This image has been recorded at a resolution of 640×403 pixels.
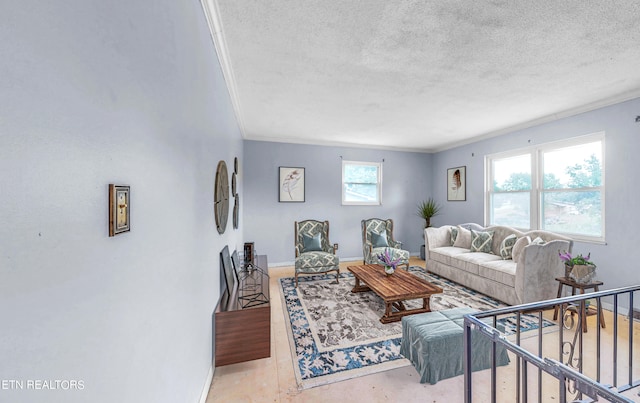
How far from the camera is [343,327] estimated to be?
2615 mm

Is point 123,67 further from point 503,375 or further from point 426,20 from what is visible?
point 503,375

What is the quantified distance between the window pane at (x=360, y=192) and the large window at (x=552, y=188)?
87.5 inches

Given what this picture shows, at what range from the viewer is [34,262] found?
44 cm

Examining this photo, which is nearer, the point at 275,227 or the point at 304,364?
the point at 304,364

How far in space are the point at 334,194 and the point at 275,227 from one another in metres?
1.46

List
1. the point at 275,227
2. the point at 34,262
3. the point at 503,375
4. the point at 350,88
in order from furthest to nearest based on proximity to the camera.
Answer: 1. the point at 275,227
2. the point at 350,88
3. the point at 503,375
4. the point at 34,262

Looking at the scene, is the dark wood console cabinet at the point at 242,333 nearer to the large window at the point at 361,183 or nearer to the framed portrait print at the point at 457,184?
the large window at the point at 361,183

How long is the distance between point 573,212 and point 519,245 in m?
1.06

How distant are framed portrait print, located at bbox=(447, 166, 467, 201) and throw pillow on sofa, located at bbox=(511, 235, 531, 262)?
202cm

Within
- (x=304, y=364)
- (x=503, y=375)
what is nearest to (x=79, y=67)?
(x=304, y=364)

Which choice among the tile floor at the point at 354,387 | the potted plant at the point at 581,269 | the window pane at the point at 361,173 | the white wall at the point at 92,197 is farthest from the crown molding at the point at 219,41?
the potted plant at the point at 581,269

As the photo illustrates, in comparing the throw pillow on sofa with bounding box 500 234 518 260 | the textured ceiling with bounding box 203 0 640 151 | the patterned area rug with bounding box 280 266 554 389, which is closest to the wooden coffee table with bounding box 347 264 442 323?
the patterned area rug with bounding box 280 266 554 389

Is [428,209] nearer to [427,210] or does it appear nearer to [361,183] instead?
[427,210]

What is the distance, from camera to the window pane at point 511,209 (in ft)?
13.5
